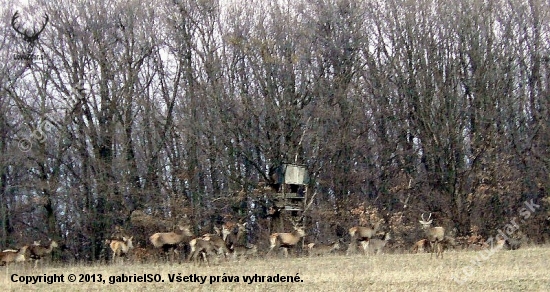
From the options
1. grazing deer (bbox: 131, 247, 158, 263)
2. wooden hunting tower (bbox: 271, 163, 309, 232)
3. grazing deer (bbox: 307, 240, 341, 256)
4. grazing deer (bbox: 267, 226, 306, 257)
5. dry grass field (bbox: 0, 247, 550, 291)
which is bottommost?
dry grass field (bbox: 0, 247, 550, 291)

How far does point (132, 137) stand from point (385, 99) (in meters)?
11.3

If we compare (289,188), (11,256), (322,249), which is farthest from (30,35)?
(322,249)

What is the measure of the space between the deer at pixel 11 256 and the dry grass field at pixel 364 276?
11.5ft

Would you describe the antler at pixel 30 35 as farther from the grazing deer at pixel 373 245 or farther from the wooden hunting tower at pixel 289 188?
the grazing deer at pixel 373 245

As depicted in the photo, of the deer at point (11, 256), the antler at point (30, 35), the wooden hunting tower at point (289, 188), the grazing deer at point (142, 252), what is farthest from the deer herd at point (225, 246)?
the antler at point (30, 35)

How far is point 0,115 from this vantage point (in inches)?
1399

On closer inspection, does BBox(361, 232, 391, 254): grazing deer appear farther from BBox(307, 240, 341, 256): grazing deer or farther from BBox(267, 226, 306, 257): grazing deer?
BBox(267, 226, 306, 257): grazing deer

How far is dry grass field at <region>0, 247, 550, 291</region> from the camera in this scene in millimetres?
13539

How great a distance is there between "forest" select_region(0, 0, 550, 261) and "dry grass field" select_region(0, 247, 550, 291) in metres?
14.5

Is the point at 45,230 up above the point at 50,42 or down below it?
below

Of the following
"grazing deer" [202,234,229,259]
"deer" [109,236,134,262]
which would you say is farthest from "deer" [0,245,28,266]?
"grazing deer" [202,234,229,259]

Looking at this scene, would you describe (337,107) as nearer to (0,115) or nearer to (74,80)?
(74,80)

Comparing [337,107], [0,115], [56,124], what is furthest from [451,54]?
[0,115]

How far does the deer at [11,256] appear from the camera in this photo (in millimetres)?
21453
